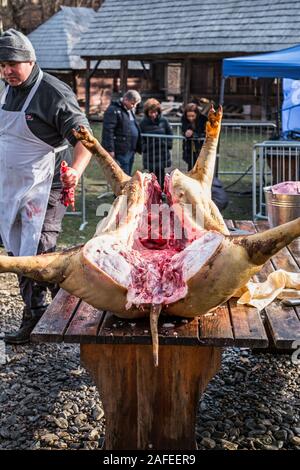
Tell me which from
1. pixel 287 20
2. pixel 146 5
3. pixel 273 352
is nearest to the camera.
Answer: pixel 273 352

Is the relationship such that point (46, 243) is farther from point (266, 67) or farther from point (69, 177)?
point (266, 67)

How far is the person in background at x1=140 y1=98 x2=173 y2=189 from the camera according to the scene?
32.5ft

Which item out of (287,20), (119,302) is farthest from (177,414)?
(287,20)

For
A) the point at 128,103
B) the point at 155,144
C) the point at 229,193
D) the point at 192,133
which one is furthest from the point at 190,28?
the point at 128,103

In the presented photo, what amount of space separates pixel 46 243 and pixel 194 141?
5978 mm

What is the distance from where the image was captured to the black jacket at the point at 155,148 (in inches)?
391

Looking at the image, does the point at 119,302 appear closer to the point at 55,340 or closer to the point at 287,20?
the point at 55,340

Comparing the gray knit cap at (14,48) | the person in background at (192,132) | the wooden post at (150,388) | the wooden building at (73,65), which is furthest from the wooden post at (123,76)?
the wooden post at (150,388)

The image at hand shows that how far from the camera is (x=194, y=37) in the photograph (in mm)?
21438

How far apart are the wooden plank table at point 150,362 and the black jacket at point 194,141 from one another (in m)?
7.34

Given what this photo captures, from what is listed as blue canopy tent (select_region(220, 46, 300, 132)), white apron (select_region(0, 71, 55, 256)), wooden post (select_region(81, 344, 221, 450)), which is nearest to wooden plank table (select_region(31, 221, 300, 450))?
wooden post (select_region(81, 344, 221, 450))

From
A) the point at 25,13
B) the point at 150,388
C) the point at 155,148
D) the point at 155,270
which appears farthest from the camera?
the point at 25,13

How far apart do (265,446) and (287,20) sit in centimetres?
1864

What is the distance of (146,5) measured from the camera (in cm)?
2434
